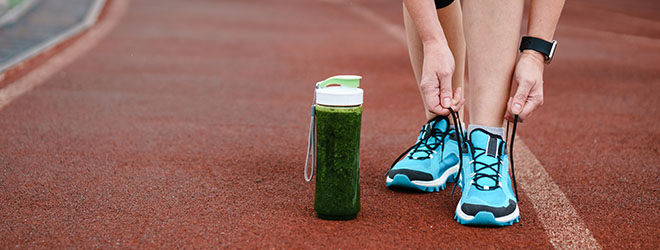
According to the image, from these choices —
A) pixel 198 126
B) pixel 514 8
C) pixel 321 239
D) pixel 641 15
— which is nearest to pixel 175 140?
pixel 198 126

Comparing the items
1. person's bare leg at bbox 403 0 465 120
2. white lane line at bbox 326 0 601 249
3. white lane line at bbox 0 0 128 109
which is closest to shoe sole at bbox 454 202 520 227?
white lane line at bbox 326 0 601 249

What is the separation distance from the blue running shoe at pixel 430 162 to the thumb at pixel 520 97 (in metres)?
0.36

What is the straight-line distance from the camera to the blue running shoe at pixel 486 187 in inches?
99.4

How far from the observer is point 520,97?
260cm

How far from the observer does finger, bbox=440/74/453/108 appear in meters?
2.60

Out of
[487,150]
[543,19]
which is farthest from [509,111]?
[543,19]

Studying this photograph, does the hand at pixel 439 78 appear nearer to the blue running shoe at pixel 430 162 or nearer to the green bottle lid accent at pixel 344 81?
the blue running shoe at pixel 430 162

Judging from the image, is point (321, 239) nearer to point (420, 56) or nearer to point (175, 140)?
point (420, 56)

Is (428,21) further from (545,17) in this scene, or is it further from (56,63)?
(56,63)

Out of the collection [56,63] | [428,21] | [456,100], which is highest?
[428,21]

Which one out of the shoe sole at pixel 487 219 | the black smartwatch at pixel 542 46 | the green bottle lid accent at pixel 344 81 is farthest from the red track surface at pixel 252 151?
the black smartwatch at pixel 542 46

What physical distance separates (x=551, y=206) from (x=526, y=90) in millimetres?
565

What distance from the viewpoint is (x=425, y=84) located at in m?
2.63

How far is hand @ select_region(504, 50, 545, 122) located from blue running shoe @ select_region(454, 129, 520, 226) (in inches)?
5.8
